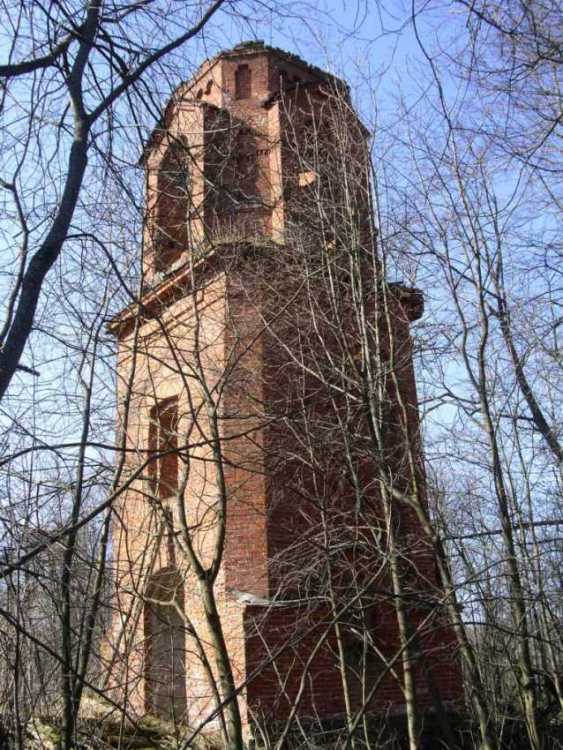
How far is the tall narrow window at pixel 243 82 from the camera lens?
13.7 m

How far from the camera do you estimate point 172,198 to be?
15.6ft

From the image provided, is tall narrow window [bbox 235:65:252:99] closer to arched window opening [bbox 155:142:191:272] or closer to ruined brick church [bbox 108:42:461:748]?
ruined brick church [bbox 108:42:461:748]

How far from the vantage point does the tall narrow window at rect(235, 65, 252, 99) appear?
45.1 ft

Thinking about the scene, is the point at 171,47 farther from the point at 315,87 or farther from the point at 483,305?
the point at 315,87

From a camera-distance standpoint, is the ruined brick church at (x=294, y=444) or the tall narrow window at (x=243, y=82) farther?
the tall narrow window at (x=243, y=82)

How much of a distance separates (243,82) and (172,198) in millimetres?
10113

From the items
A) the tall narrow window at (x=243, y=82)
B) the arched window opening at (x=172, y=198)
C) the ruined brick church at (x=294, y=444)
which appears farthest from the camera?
the tall narrow window at (x=243, y=82)

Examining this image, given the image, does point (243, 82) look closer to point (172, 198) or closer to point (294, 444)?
point (294, 444)

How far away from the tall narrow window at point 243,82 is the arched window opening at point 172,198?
19.8 ft

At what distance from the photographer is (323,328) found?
8.34 m

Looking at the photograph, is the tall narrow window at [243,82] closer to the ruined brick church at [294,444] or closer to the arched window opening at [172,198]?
the ruined brick church at [294,444]

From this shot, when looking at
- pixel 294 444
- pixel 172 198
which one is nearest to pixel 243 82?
pixel 294 444

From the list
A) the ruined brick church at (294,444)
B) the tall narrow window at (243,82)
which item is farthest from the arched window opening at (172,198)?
the tall narrow window at (243,82)

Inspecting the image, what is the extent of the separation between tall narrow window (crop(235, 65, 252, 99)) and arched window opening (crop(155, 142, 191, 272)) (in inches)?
238
